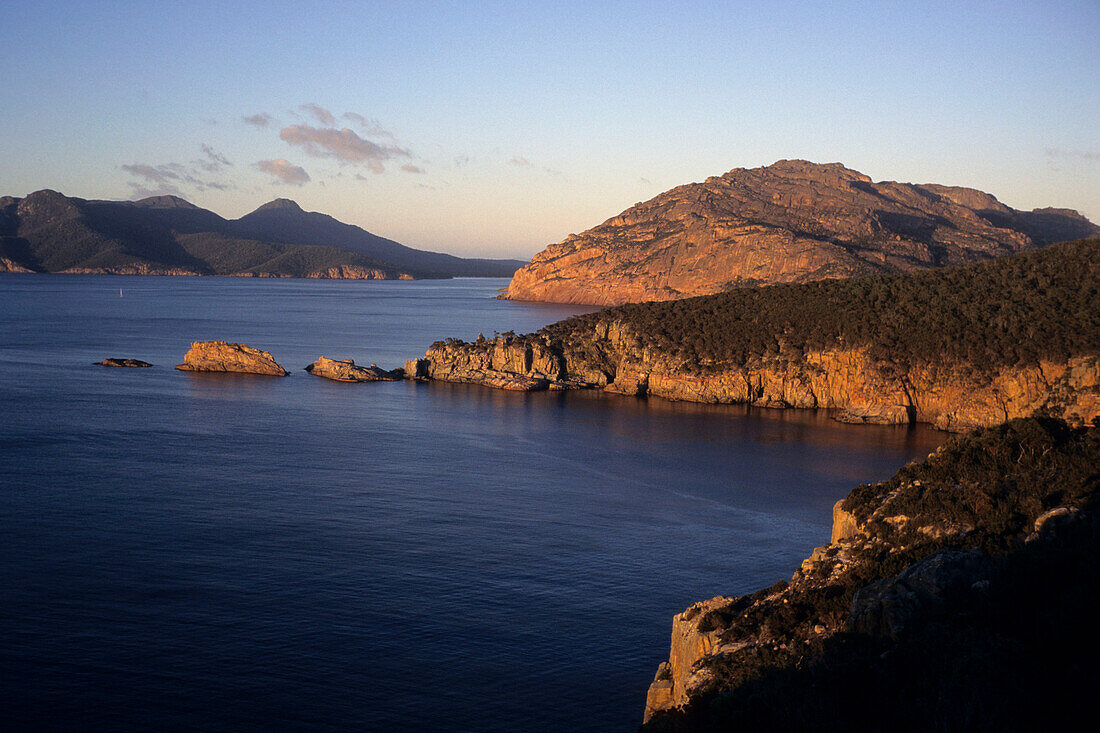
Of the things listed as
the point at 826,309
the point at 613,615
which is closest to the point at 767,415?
the point at 826,309

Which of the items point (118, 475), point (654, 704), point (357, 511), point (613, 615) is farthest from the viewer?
point (118, 475)

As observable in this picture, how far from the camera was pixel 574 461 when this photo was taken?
5331 cm

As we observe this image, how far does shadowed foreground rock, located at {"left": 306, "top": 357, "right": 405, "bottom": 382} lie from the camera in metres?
84.6

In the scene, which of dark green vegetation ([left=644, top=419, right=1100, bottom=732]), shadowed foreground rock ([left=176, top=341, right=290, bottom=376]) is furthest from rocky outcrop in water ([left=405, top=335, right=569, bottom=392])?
dark green vegetation ([left=644, top=419, right=1100, bottom=732])

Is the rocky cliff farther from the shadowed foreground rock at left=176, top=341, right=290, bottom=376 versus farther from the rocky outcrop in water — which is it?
the shadowed foreground rock at left=176, top=341, right=290, bottom=376

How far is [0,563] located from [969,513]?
108 feet

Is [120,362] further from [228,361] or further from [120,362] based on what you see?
[228,361]

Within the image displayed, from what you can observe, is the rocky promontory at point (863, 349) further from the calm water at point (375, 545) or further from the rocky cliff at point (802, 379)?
the calm water at point (375, 545)

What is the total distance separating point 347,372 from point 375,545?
52005 mm

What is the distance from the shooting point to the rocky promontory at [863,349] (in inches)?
2494

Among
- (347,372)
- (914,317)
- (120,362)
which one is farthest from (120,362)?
(914,317)

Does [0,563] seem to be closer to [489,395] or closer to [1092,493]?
[1092,493]

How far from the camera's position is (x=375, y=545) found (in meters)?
35.1

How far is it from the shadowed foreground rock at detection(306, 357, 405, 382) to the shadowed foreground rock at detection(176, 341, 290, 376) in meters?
4.15
